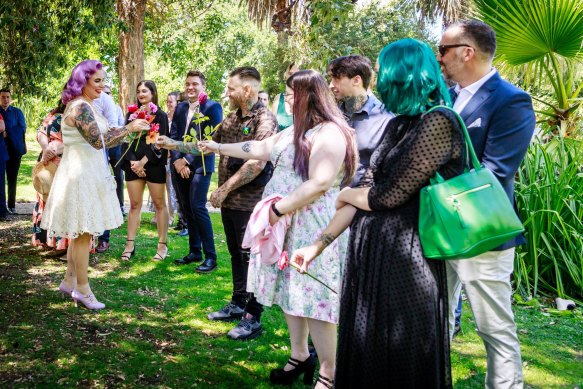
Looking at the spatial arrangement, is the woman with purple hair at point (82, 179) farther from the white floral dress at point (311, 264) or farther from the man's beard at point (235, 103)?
the white floral dress at point (311, 264)

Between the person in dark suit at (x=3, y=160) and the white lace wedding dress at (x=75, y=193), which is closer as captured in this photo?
the white lace wedding dress at (x=75, y=193)

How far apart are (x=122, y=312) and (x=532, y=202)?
4.26m

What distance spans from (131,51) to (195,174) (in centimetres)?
652

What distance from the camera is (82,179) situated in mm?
4582

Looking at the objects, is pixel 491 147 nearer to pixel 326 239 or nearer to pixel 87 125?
A: pixel 326 239

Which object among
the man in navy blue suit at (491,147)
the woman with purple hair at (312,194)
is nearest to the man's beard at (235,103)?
the woman with purple hair at (312,194)

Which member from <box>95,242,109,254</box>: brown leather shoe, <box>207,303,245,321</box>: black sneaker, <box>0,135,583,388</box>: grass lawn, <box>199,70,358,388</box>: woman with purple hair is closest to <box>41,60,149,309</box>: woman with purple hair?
<box>0,135,583,388</box>: grass lawn

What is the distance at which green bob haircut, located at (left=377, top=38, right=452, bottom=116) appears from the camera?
2271 mm

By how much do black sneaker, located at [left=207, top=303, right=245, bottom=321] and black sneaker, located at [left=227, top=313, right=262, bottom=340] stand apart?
0.32 metres

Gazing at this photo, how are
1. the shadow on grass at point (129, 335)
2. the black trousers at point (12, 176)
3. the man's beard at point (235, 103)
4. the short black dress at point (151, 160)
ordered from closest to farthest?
1. the shadow on grass at point (129, 335)
2. the man's beard at point (235, 103)
3. the short black dress at point (151, 160)
4. the black trousers at point (12, 176)

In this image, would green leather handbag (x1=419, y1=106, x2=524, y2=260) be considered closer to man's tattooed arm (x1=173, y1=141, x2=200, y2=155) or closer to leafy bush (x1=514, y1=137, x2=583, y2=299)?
man's tattooed arm (x1=173, y1=141, x2=200, y2=155)

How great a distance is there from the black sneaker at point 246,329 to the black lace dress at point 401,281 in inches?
77.2

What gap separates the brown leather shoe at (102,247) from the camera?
675cm

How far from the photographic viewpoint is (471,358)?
4129 millimetres
